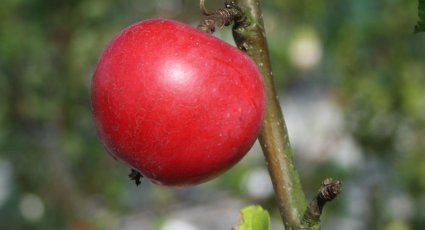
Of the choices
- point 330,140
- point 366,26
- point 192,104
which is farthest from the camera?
point 330,140

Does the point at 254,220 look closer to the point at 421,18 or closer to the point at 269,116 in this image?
the point at 269,116

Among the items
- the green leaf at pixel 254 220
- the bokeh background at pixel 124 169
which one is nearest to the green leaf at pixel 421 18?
the green leaf at pixel 254 220

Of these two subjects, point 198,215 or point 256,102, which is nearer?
point 256,102

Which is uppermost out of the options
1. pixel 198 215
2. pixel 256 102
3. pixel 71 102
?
pixel 71 102

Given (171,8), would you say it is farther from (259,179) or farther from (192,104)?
(192,104)

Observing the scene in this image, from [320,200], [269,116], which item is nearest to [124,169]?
[269,116]

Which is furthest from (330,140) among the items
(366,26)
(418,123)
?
(366,26)

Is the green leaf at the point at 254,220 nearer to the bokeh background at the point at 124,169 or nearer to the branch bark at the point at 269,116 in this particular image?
the branch bark at the point at 269,116

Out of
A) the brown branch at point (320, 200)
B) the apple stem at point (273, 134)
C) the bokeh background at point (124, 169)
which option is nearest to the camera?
the brown branch at point (320, 200)
